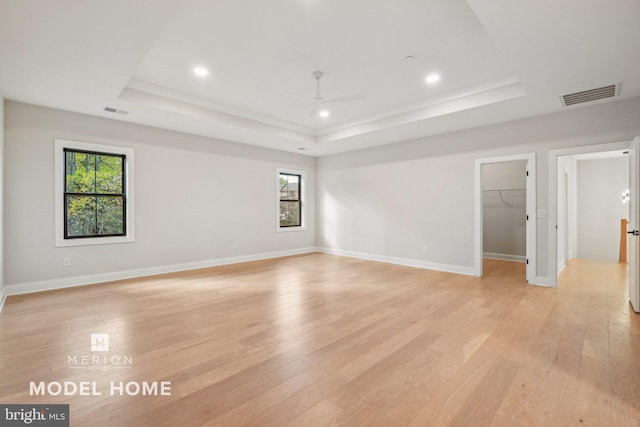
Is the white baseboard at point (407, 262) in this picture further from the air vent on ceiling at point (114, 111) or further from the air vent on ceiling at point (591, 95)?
the air vent on ceiling at point (114, 111)

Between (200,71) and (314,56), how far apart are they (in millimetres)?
1503

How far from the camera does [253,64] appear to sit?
12.1ft

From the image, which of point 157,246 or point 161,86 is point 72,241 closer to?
point 157,246

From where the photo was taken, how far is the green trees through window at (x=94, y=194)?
15.4 feet

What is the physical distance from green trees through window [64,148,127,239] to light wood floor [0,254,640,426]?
102 centimetres

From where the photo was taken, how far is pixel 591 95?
3.86m

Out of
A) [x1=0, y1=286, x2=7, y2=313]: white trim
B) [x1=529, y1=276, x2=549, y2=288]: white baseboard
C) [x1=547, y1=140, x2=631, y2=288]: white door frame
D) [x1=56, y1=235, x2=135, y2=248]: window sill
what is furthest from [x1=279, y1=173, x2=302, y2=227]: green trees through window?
[x1=547, y1=140, x2=631, y2=288]: white door frame

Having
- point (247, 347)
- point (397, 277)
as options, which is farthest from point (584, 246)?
point (247, 347)

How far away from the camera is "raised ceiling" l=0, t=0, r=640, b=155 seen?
2445 mm

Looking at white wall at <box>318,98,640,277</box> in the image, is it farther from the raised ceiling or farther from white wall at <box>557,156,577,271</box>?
white wall at <box>557,156,577,271</box>

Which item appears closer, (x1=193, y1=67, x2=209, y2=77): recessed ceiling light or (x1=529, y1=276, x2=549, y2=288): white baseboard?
(x1=193, y1=67, x2=209, y2=77): recessed ceiling light

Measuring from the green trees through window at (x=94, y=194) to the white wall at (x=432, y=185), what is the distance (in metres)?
4.68

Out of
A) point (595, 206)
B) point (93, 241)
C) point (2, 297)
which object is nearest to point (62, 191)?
point (93, 241)

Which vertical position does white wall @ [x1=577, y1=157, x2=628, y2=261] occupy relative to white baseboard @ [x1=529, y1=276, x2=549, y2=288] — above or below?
above
